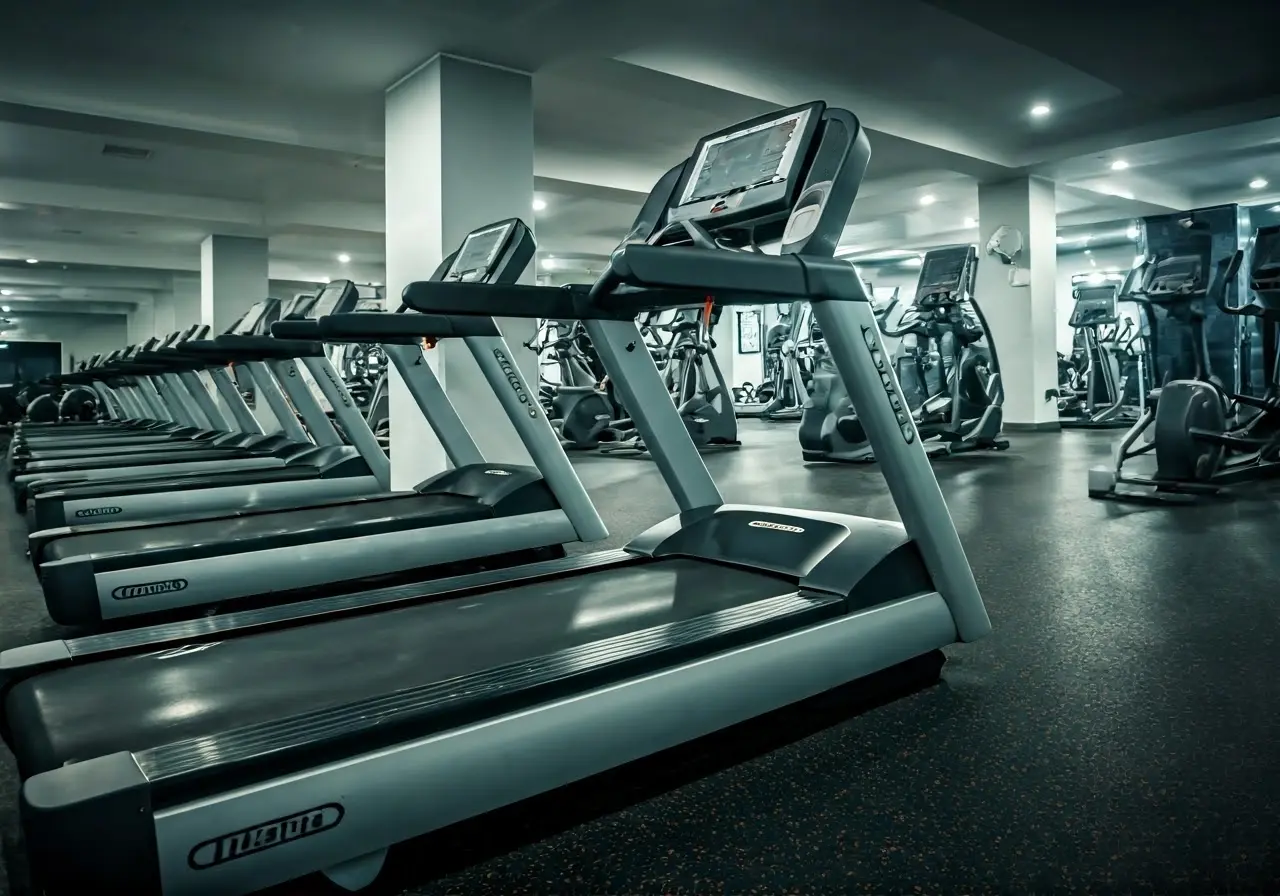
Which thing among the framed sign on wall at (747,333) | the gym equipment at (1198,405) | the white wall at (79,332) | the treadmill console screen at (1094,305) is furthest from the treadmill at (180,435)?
the white wall at (79,332)

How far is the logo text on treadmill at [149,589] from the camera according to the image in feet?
7.49

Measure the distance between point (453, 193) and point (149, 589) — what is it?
3209mm

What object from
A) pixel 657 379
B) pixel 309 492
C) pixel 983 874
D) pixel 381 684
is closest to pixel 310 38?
pixel 309 492

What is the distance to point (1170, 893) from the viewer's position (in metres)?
1.06

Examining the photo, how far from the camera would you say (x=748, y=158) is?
198 cm

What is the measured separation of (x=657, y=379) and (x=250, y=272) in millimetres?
10143

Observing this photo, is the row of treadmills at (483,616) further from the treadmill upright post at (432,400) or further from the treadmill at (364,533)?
the treadmill upright post at (432,400)

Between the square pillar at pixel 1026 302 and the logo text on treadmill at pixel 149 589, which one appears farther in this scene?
the square pillar at pixel 1026 302

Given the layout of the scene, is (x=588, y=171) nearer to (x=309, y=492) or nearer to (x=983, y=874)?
(x=309, y=492)

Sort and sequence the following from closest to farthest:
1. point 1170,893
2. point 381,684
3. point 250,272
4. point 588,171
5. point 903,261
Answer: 1. point 1170,893
2. point 381,684
3. point 588,171
4. point 250,272
5. point 903,261

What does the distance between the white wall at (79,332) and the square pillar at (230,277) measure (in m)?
12.9

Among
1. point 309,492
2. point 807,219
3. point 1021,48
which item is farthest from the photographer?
point 1021,48

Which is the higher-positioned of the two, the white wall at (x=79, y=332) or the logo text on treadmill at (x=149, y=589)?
the white wall at (x=79, y=332)

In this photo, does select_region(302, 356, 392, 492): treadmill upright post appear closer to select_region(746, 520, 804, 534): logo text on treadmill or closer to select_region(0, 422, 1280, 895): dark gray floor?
select_region(0, 422, 1280, 895): dark gray floor
